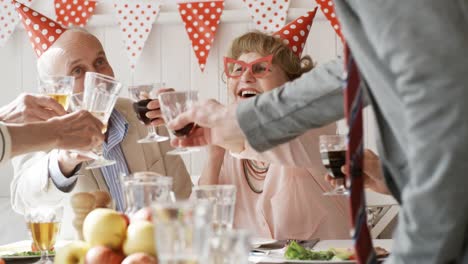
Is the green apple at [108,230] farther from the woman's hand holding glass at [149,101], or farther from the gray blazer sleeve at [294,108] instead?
the woman's hand holding glass at [149,101]

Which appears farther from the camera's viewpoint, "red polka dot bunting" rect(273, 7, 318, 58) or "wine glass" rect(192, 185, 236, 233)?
"red polka dot bunting" rect(273, 7, 318, 58)

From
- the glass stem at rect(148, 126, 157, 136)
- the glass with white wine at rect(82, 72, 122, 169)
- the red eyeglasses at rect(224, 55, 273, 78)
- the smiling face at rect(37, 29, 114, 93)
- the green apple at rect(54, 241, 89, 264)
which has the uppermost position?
the smiling face at rect(37, 29, 114, 93)

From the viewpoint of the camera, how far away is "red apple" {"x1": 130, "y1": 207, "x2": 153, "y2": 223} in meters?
1.41

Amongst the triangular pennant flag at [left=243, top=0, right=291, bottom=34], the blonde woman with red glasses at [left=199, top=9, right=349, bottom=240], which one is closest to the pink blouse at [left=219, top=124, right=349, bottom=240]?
the blonde woman with red glasses at [left=199, top=9, right=349, bottom=240]

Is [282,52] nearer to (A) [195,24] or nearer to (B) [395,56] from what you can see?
(A) [195,24]

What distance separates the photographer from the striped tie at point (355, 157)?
4.06 ft

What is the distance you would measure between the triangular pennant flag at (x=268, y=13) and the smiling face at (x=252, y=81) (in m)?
0.40

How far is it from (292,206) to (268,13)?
3.40 ft

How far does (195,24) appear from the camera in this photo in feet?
11.8

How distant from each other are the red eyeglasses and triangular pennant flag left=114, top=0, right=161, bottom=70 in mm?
656

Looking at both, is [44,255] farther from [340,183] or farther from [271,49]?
[271,49]

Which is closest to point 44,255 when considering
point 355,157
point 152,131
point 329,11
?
point 152,131

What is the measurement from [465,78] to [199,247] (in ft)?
1.44

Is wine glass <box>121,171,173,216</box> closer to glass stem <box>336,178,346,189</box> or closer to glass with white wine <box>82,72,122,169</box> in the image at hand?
glass with white wine <box>82,72,122,169</box>
